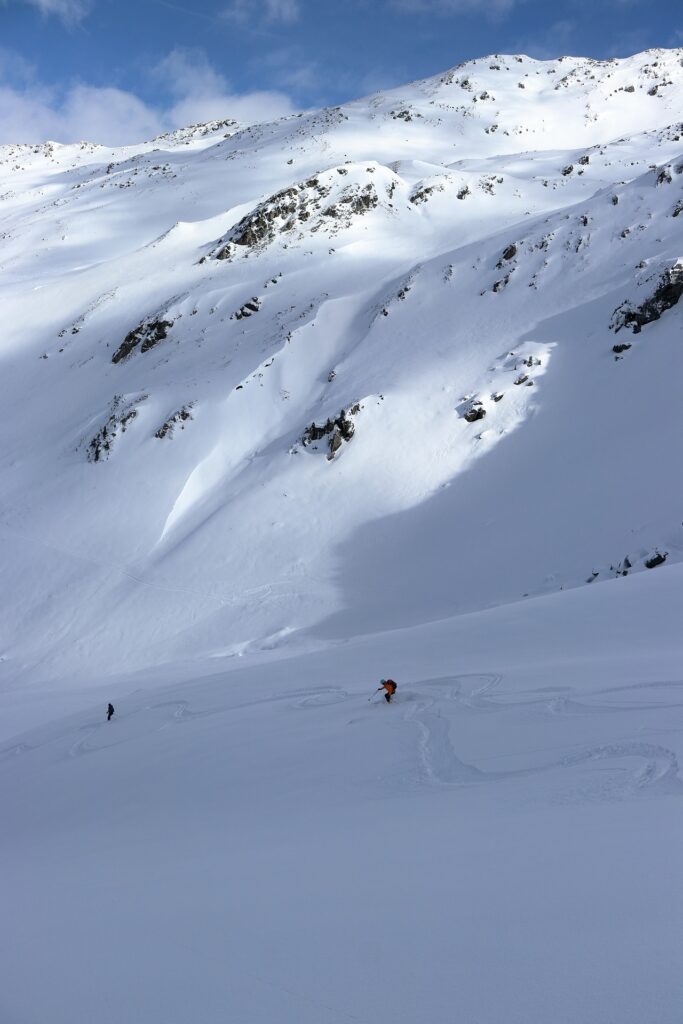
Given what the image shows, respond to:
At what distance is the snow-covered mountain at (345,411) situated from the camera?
2153 centimetres

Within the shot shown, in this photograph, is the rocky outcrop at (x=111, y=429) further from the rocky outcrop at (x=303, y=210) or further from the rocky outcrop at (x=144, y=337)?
the rocky outcrop at (x=303, y=210)

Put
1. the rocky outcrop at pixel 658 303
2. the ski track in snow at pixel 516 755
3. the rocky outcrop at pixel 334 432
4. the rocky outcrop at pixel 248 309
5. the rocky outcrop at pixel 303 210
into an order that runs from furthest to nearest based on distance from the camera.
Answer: the rocky outcrop at pixel 303 210
the rocky outcrop at pixel 248 309
the rocky outcrop at pixel 334 432
the rocky outcrop at pixel 658 303
the ski track in snow at pixel 516 755

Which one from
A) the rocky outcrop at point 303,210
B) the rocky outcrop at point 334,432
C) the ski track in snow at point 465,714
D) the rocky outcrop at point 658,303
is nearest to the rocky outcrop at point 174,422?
the rocky outcrop at point 334,432

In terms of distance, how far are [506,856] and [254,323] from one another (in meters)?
37.8

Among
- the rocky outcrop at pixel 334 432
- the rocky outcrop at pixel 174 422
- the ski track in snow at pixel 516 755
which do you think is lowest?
the ski track in snow at pixel 516 755

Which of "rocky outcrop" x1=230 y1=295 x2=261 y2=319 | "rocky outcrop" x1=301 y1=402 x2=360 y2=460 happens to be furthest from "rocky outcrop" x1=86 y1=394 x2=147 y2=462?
"rocky outcrop" x1=301 y1=402 x2=360 y2=460

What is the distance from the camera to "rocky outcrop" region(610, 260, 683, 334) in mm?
26109

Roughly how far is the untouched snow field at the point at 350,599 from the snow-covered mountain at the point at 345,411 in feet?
0.58

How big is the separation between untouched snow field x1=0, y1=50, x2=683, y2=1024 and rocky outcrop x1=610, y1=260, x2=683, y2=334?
0.16 meters

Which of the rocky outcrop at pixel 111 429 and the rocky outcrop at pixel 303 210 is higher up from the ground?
the rocky outcrop at pixel 303 210

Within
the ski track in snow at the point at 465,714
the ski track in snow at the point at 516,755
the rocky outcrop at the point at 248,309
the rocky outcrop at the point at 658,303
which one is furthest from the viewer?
the rocky outcrop at the point at 248,309

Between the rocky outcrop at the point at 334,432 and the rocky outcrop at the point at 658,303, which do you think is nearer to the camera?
the rocky outcrop at the point at 658,303

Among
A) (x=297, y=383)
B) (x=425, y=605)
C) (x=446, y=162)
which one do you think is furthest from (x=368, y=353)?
(x=446, y=162)

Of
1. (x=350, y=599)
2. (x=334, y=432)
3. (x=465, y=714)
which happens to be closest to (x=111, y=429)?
(x=334, y=432)
